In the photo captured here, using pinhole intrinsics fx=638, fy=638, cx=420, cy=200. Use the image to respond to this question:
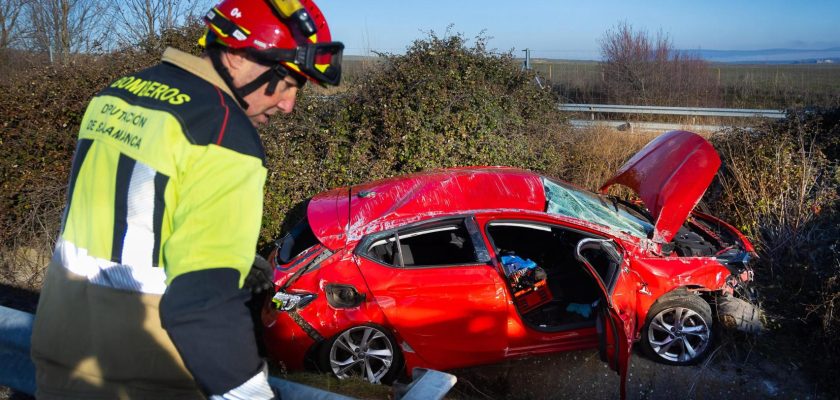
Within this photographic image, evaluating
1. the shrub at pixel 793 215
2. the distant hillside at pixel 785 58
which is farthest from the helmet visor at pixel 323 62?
the distant hillside at pixel 785 58

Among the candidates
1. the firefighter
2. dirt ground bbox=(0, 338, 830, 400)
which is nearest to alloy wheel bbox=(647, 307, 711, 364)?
dirt ground bbox=(0, 338, 830, 400)

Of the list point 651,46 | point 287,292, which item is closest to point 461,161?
point 287,292

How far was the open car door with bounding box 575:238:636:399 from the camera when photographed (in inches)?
169

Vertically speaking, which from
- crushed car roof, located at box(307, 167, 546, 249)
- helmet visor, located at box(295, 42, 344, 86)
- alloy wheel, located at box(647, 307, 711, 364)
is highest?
helmet visor, located at box(295, 42, 344, 86)

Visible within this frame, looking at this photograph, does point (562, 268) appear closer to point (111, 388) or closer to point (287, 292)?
point (287, 292)

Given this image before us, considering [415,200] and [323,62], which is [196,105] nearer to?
[323,62]

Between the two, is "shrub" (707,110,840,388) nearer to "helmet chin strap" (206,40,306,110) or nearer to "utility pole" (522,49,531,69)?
"utility pole" (522,49,531,69)

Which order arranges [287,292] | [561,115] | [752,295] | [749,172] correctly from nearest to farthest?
[287,292], [752,295], [749,172], [561,115]

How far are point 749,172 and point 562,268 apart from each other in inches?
122

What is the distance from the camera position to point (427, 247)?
5195 millimetres

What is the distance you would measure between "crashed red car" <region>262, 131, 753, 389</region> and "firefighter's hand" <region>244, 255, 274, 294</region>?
8.99 feet

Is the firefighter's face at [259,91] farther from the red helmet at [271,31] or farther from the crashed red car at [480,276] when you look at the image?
the crashed red car at [480,276]

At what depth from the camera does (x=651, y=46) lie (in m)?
16.8

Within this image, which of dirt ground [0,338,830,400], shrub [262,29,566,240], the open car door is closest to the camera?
the open car door
